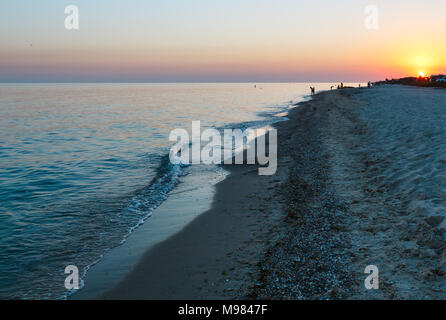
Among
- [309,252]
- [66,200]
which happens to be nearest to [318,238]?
[309,252]

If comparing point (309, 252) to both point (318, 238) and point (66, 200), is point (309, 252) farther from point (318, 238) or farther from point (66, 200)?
point (66, 200)

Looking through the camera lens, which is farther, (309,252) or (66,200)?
(66,200)

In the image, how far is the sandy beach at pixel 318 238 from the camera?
677cm

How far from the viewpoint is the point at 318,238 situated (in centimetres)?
881

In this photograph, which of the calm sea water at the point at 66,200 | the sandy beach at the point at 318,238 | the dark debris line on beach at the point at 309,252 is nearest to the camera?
the dark debris line on beach at the point at 309,252

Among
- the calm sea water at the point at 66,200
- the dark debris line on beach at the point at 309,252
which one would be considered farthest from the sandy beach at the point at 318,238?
the calm sea water at the point at 66,200

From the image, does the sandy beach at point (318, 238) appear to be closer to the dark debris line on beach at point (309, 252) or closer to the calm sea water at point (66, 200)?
the dark debris line on beach at point (309, 252)

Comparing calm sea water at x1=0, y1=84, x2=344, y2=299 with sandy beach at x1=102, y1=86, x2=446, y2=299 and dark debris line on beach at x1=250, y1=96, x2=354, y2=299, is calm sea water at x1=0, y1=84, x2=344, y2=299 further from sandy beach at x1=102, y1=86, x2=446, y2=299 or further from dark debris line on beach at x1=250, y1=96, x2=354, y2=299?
dark debris line on beach at x1=250, y1=96, x2=354, y2=299

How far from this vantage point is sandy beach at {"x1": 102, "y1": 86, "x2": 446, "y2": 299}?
6.77 meters
